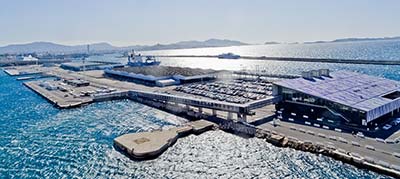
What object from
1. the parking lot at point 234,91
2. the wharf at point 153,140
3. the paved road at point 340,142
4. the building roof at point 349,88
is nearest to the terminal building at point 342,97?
the building roof at point 349,88

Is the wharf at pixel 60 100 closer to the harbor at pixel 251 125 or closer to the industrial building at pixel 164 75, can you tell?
the harbor at pixel 251 125

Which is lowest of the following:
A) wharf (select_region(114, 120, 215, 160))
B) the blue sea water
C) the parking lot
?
the blue sea water

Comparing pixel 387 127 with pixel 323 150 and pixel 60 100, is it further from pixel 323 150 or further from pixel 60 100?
pixel 60 100

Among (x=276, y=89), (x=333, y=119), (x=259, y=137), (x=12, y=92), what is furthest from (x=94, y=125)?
(x=12, y=92)

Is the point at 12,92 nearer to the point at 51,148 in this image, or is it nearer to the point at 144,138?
the point at 51,148

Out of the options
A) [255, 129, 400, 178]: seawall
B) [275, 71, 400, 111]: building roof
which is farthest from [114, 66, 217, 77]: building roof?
[255, 129, 400, 178]: seawall

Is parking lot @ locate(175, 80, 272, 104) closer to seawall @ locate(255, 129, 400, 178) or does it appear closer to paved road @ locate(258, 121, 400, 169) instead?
paved road @ locate(258, 121, 400, 169)

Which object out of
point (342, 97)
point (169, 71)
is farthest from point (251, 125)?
point (169, 71)
